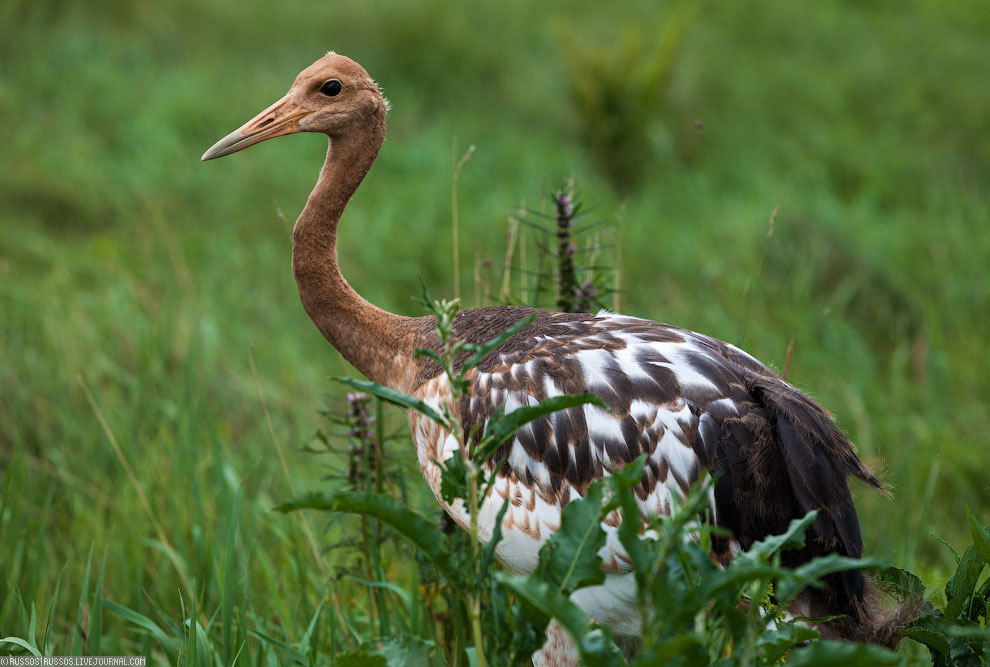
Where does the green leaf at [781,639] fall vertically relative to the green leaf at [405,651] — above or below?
above

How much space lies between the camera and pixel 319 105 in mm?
2775

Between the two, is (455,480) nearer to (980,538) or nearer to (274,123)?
(980,538)

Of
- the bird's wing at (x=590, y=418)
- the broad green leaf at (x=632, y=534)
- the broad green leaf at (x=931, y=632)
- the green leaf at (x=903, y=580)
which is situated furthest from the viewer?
the bird's wing at (x=590, y=418)

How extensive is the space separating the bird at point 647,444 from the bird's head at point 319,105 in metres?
0.83

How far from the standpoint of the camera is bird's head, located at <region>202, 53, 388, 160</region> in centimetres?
276

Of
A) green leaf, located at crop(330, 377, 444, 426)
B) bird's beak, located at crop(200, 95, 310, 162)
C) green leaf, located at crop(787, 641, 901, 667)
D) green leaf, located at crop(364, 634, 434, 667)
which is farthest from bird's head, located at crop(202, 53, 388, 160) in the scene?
green leaf, located at crop(787, 641, 901, 667)

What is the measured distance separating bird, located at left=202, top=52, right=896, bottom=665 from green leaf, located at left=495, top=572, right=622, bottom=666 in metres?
0.76

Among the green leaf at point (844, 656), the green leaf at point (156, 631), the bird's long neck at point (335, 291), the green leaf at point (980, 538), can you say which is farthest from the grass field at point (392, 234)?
the green leaf at point (844, 656)

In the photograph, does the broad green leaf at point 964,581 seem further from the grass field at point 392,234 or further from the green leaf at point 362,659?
the green leaf at point 362,659

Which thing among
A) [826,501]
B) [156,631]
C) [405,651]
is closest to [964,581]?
[826,501]

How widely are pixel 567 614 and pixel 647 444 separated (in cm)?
94

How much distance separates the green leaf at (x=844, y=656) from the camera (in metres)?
1.22

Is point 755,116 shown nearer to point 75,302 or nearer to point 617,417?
point 75,302

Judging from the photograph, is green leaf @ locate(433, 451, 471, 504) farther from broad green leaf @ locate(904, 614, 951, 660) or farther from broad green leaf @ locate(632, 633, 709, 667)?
broad green leaf @ locate(904, 614, 951, 660)
